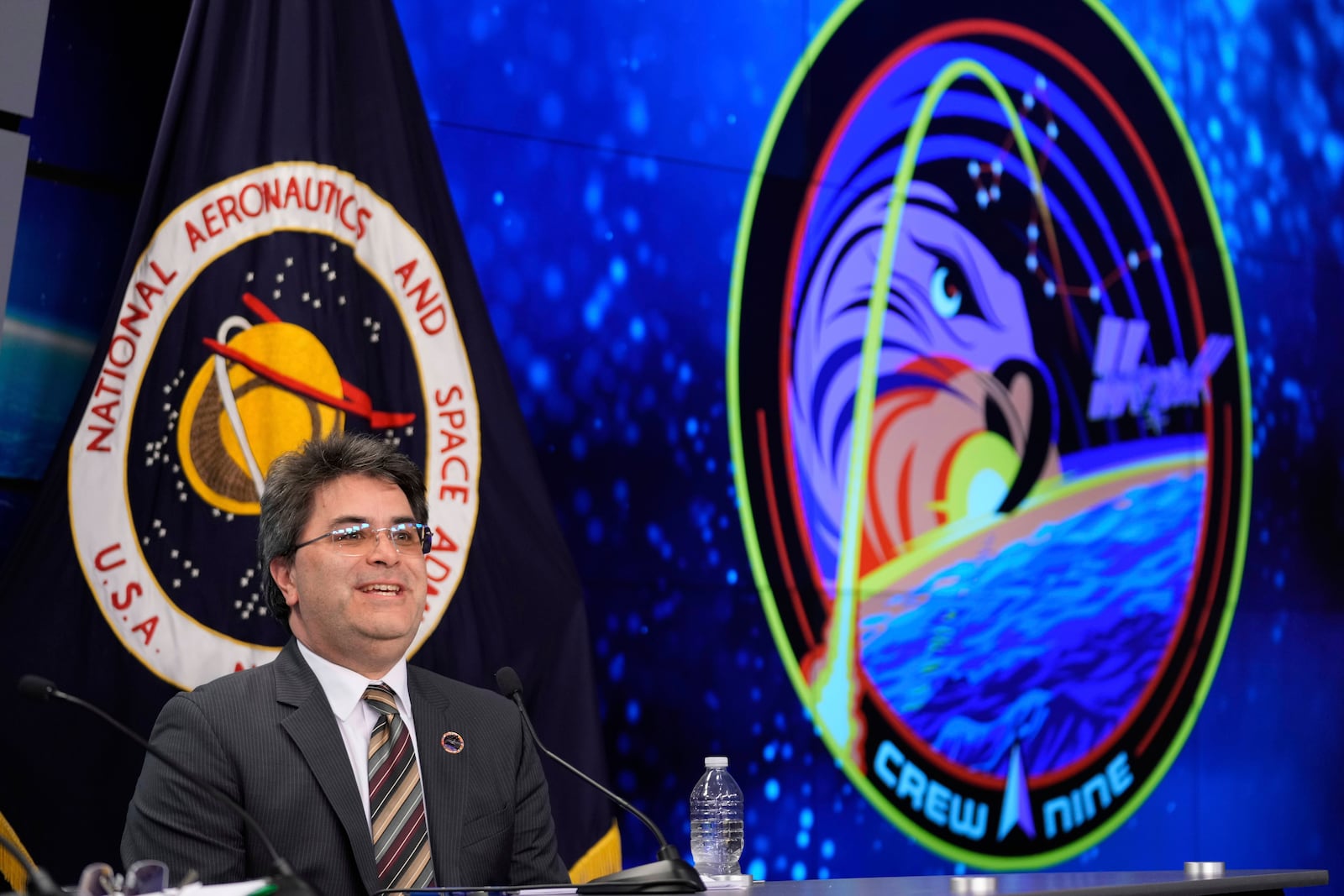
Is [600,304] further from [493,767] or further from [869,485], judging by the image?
[493,767]

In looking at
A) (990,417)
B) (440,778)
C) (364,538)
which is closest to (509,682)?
(440,778)

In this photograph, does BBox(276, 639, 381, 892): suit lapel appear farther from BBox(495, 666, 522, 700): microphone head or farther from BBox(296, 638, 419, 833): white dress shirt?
BBox(495, 666, 522, 700): microphone head

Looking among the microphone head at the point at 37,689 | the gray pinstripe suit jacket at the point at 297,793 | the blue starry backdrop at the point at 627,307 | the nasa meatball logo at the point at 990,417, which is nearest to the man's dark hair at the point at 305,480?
the gray pinstripe suit jacket at the point at 297,793

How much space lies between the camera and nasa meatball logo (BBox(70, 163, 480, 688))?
258 centimetres

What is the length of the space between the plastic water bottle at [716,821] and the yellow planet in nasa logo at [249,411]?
0.96 metres

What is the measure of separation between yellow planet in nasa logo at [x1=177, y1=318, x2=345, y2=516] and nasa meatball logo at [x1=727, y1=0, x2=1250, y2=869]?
1.08 meters

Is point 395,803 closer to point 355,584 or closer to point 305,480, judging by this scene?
point 355,584

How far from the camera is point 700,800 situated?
10.2 ft

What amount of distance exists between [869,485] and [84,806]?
6.38 ft

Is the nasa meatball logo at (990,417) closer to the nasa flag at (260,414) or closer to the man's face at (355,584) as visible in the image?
the nasa flag at (260,414)

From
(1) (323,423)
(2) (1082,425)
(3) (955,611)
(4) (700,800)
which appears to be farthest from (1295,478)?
(1) (323,423)

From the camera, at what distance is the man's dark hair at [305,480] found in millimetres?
2307

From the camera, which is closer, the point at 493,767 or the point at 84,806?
the point at 493,767

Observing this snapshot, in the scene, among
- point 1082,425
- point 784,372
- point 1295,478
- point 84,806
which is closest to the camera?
point 84,806
